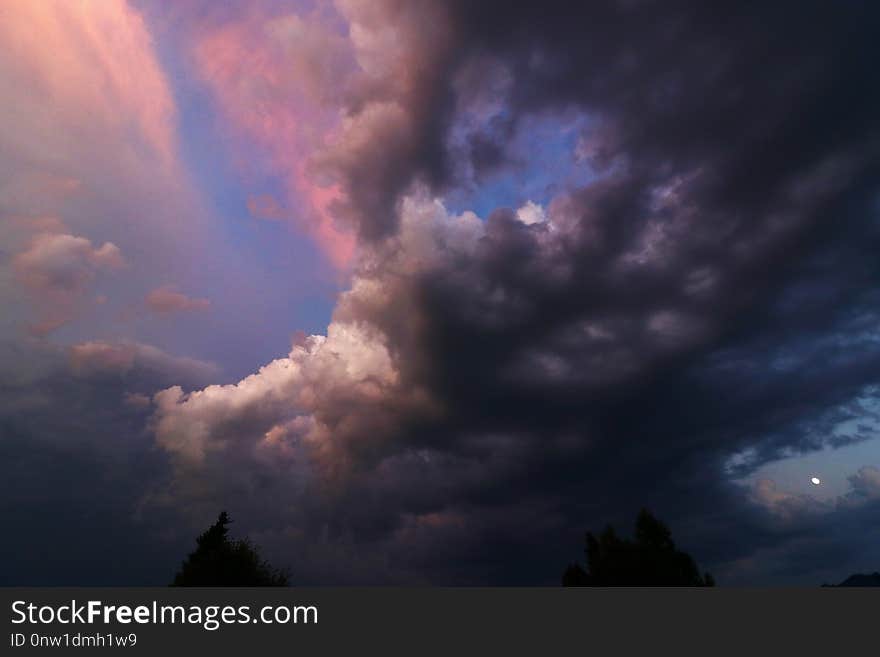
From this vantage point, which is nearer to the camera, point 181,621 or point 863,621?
point 181,621

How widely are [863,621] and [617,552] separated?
121ft

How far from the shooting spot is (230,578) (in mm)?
44312

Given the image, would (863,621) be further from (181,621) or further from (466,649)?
(181,621)

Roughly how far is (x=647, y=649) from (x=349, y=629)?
12.4 m

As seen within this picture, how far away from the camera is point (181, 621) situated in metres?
20.0

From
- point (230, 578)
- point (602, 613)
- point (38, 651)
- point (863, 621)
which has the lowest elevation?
point (863, 621)

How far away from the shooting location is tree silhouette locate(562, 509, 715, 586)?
53844mm

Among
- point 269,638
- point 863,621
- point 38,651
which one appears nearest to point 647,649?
point 863,621

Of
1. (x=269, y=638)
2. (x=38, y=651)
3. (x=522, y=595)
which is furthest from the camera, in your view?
(x=522, y=595)

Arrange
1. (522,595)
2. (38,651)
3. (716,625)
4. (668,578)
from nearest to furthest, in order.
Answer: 1. (38,651)
2. (716,625)
3. (522,595)
4. (668,578)

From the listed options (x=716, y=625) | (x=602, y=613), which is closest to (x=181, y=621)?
(x=602, y=613)

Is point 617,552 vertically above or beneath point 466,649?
above

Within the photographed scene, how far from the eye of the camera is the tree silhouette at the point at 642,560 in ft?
177

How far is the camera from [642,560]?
54719mm
